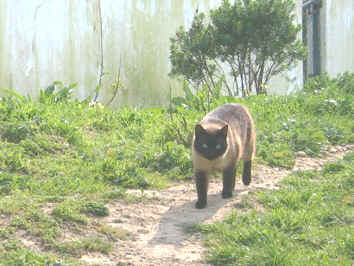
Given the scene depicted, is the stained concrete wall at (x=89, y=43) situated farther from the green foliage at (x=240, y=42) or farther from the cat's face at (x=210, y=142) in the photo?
the cat's face at (x=210, y=142)

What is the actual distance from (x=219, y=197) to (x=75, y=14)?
6.25 m

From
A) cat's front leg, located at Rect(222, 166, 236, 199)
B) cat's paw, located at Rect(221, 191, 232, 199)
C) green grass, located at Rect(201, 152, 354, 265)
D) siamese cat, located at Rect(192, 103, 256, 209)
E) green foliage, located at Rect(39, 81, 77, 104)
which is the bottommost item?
green grass, located at Rect(201, 152, 354, 265)

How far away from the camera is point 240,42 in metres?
10.5

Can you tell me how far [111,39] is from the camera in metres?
11.0

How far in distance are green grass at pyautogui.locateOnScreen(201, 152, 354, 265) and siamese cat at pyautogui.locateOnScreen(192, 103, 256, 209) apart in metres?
0.44

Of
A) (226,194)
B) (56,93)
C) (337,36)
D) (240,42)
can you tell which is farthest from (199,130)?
(337,36)

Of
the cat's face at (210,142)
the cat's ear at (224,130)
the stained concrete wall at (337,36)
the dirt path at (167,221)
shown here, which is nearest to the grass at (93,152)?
the dirt path at (167,221)

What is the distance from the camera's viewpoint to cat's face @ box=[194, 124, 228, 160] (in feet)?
17.4

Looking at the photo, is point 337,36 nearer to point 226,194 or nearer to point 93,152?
point 93,152

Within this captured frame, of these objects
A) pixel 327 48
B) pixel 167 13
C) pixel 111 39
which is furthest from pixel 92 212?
pixel 327 48

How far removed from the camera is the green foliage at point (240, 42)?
1035 cm

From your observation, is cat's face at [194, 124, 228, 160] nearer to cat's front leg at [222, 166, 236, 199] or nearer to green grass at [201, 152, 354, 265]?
cat's front leg at [222, 166, 236, 199]

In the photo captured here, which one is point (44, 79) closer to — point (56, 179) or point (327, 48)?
point (56, 179)

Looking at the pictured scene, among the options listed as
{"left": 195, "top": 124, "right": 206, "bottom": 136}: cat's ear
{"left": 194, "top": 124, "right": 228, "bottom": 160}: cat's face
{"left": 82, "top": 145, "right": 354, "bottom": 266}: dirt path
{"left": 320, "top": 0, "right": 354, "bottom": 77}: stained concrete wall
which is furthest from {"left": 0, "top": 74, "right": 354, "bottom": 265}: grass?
{"left": 320, "top": 0, "right": 354, "bottom": 77}: stained concrete wall
